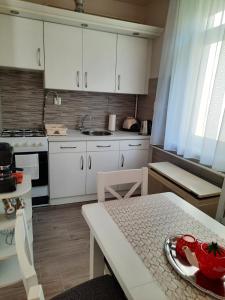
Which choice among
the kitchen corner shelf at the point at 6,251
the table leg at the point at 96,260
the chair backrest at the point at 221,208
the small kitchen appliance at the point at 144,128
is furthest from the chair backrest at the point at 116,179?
the small kitchen appliance at the point at 144,128

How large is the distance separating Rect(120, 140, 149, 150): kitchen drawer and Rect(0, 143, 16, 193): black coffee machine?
163cm

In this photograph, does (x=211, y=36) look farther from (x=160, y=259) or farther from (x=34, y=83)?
(x=34, y=83)

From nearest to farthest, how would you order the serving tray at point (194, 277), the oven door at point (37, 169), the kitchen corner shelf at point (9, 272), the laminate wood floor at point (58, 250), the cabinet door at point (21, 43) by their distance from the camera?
the serving tray at point (194, 277) → the kitchen corner shelf at point (9, 272) → the laminate wood floor at point (58, 250) → the cabinet door at point (21, 43) → the oven door at point (37, 169)

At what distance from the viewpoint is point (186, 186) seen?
1.91 m

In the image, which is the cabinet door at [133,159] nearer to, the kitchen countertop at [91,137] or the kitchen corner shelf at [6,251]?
the kitchen countertop at [91,137]

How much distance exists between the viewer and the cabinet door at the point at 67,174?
266cm

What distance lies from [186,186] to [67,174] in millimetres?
1481

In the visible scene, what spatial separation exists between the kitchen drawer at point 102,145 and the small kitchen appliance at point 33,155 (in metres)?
0.55

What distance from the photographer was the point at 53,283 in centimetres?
168

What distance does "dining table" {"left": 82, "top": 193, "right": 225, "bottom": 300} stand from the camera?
0.79m

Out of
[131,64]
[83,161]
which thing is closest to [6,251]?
[83,161]

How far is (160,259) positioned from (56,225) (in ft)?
5.70

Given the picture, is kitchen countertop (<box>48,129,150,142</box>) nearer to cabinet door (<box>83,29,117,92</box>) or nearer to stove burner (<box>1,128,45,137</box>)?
stove burner (<box>1,128,45,137</box>)

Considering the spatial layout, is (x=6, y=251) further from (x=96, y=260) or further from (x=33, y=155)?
(x=33, y=155)
